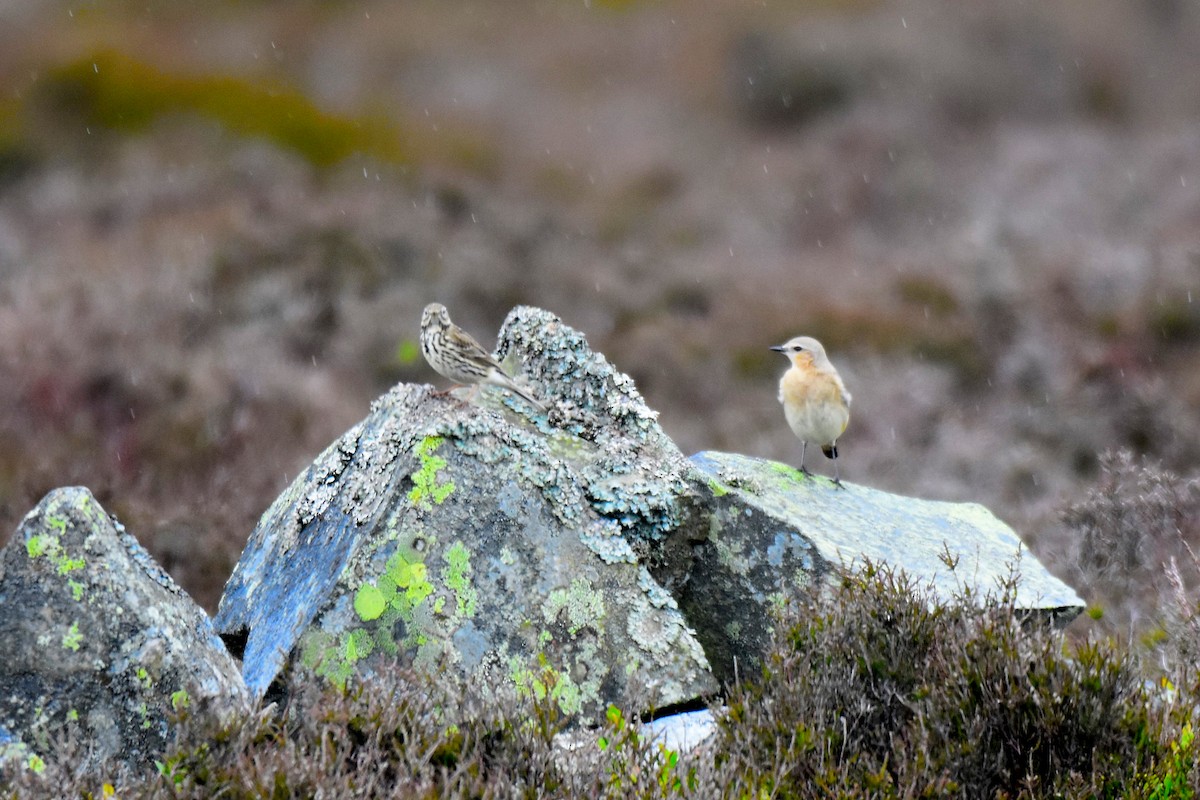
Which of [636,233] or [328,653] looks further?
[636,233]

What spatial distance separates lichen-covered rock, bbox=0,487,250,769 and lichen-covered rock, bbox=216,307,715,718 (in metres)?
0.45

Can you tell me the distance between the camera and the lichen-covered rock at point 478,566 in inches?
173

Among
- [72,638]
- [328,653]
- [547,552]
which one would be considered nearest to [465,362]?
[547,552]

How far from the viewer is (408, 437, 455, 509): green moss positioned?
4598mm

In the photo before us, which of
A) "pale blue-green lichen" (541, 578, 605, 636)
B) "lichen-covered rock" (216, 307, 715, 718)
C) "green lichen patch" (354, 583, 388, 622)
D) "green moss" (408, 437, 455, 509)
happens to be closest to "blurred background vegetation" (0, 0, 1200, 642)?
"lichen-covered rock" (216, 307, 715, 718)

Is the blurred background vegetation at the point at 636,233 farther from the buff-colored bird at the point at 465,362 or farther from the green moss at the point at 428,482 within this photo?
the green moss at the point at 428,482

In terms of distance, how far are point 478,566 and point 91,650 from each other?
135 centimetres

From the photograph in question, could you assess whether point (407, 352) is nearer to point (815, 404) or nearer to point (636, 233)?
point (815, 404)

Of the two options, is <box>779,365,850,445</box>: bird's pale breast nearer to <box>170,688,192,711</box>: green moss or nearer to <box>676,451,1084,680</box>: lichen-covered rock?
<box>676,451,1084,680</box>: lichen-covered rock

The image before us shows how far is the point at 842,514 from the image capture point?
5531mm

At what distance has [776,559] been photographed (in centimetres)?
498

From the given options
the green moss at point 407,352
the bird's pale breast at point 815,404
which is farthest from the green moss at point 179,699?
the green moss at point 407,352

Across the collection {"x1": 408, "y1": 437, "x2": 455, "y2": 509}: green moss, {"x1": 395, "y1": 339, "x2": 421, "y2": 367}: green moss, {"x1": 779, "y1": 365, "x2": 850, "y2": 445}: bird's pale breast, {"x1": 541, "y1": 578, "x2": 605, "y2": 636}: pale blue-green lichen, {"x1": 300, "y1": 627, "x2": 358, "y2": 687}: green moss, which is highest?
{"x1": 395, "y1": 339, "x2": 421, "y2": 367}: green moss

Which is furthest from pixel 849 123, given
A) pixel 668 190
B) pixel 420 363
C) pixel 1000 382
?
pixel 420 363
